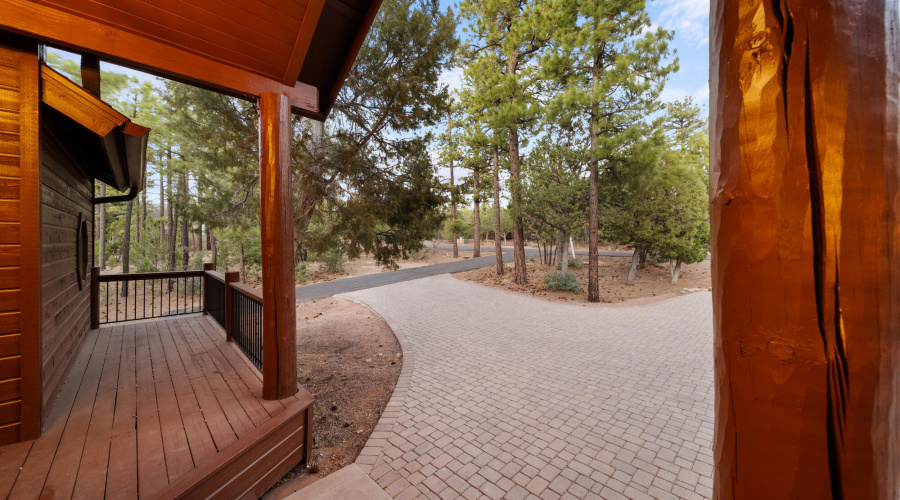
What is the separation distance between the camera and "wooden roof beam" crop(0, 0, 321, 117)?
216cm

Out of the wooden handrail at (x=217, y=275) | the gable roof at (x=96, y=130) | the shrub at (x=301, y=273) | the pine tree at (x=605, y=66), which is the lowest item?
the shrub at (x=301, y=273)

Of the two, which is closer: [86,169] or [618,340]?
[86,169]

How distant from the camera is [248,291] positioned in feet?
12.6

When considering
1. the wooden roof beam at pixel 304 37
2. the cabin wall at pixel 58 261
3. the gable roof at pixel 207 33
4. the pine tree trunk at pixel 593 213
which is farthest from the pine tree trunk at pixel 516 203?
the cabin wall at pixel 58 261

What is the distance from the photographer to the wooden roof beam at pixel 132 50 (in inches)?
84.9

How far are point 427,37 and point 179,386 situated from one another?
25.4ft

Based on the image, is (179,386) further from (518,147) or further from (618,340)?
(518,147)

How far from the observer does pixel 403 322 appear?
25.6 ft

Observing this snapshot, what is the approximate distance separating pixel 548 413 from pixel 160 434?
11.8ft

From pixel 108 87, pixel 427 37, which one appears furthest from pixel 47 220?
pixel 108 87

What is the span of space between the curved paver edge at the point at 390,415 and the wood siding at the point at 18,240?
98.4 inches

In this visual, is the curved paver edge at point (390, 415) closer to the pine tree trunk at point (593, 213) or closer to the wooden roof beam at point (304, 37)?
the wooden roof beam at point (304, 37)

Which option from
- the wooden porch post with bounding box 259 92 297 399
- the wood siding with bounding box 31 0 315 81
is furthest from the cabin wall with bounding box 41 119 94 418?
the wooden porch post with bounding box 259 92 297 399

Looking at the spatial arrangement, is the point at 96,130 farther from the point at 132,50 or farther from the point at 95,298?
the point at 95,298
